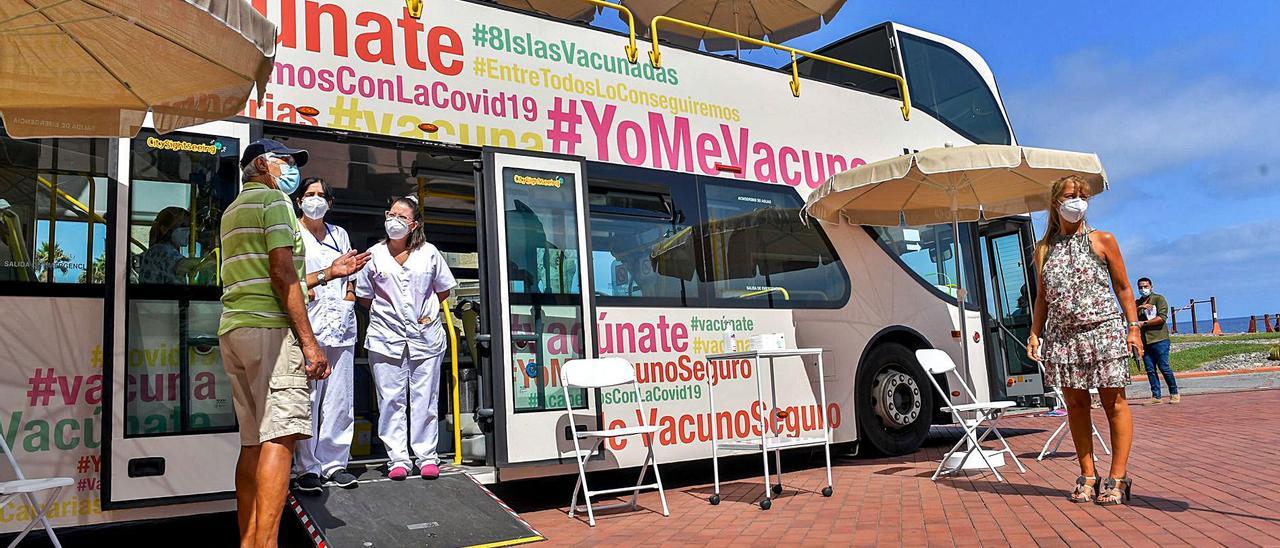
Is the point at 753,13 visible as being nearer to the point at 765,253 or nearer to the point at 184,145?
the point at 765,253

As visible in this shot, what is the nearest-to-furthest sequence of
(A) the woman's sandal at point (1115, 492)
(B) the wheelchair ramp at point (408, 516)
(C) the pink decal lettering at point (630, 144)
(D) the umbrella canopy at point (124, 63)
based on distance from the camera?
1. (D) the umbrella canopy at point (124, 63)
2. (B) the wheelchair ramp at point (408, 516)
3. (A) the woman's sandal at point (1115, 492)
4. (C) the pink decal lettering at point (630, 144)

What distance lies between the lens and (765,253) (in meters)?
7.14

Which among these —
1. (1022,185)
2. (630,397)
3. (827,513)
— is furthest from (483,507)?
(1022,185)

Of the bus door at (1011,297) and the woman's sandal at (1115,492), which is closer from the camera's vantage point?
the woman's sandal at (1115,492)

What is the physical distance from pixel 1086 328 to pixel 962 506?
1.20 metres

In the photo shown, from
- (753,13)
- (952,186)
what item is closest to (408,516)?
(952,186)

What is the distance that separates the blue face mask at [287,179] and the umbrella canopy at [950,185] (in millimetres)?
3943

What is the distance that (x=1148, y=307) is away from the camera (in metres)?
11.5

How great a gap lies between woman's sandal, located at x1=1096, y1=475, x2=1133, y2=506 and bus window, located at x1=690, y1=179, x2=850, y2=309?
8.72 feet

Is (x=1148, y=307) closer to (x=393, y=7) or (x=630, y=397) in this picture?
(x=630, y=397)

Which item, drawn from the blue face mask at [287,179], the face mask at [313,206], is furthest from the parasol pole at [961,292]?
the blue face mask at [287,179]

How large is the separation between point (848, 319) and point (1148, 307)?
19.7ft

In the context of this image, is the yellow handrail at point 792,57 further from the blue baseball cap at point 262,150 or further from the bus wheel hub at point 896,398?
the blue baseball cap at point 262,150

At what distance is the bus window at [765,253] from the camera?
6.83 metres
